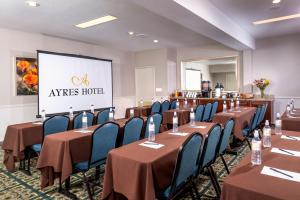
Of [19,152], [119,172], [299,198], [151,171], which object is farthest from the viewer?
[19,152]

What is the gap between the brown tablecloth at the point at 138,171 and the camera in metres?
1.76

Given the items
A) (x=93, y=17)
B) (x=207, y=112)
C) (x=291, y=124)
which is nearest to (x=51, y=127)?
(x=93, y=17)

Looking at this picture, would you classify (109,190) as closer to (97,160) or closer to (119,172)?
(119,172)

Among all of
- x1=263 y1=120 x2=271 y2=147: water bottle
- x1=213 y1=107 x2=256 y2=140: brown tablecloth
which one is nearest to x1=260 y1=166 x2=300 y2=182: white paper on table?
x1=263 y1=120 x2=271 y2=147: water bottle

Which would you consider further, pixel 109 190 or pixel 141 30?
pixel 141 30

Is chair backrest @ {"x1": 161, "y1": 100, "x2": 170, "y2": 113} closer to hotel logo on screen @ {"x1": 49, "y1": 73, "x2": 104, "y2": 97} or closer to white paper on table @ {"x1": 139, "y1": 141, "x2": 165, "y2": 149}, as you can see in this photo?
hotel logo on screen @ {"x1": 49, "y1": 73, "x2": 104, "y2": 97}

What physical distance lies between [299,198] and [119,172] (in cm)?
128

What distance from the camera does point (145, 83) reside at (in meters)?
9.15

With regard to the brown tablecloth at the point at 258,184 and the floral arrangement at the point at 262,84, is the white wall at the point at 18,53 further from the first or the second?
the brown tablecloth at the point at 258,184

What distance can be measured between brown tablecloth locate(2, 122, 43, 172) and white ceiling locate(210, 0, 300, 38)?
3772mm

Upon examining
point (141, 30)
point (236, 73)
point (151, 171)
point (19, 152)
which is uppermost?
point (141, 30)

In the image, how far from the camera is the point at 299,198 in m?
1.16

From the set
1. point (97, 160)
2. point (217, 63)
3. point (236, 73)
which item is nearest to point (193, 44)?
point (217, 63)

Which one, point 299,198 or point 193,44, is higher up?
point 193,44
